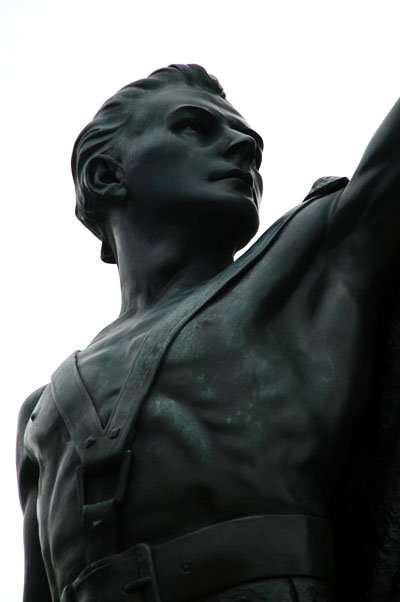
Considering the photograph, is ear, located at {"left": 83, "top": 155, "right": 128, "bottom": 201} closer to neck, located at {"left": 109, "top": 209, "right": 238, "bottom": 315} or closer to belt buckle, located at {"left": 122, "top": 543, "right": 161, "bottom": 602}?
neck, located at {"left": 109, "top": 209, "right": 238, "bottom": 315}

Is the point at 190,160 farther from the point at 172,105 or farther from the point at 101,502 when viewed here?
the point at 101,502

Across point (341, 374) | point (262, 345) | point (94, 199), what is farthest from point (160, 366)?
point (94, 199)

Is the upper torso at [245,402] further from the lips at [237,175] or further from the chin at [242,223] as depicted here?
the lips at [237,175]

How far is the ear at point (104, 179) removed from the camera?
5.25m

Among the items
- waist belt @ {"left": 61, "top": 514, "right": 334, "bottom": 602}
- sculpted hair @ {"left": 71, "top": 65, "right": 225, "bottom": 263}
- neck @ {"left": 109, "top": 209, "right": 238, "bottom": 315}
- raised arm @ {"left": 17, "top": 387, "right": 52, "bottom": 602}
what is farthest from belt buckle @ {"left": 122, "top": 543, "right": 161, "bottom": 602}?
sculpted hair @ {"left": 71, "top": 65, "right": 225, "bottom": 263}

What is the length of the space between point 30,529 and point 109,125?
5.90 ft

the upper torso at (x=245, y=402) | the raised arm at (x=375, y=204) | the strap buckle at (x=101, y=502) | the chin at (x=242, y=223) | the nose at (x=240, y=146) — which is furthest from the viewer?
the nose at (x=240, y=146)

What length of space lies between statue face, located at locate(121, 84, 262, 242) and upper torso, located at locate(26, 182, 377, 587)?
0.55 meters

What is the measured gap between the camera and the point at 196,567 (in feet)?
12.6

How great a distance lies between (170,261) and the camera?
5016 mm

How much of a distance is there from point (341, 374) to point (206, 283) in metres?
0.76

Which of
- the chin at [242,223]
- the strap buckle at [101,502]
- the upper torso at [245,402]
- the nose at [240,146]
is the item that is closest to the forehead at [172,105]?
the nose at [240,146]

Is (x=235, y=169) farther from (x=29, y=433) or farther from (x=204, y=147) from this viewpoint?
(x=29, y=433)

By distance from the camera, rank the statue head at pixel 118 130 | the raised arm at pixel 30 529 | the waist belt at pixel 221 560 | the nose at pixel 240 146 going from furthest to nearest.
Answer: the statue head at pixel 118 130 < the nose at pixel 240 146 < the raised arm at pixel 30 529 < the waist belt at pixel 221 560
